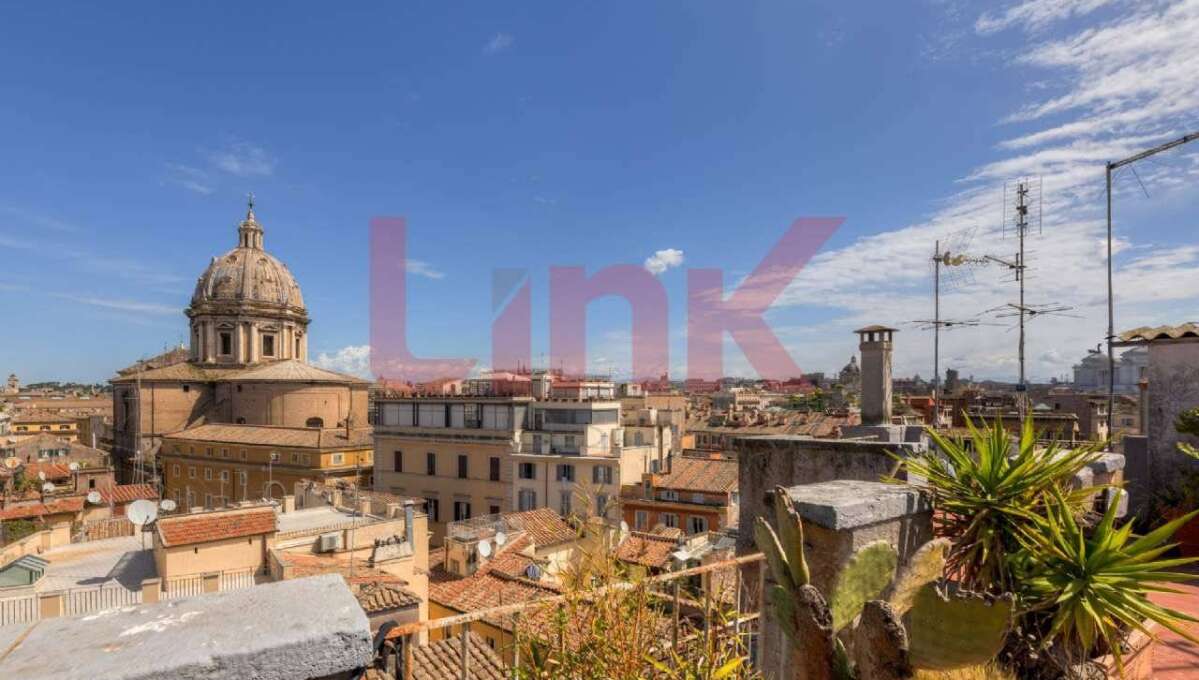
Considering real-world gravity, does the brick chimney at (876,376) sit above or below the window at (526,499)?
above

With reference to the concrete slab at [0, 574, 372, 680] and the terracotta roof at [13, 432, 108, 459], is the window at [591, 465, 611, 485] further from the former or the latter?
the terracotta roof at [13, 432, 108, 459]

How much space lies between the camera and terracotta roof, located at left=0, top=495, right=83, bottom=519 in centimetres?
2356

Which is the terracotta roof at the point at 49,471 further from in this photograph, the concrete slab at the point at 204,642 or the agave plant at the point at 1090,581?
the agave plant at the point at 1090,581

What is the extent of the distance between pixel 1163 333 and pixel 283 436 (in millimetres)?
37801

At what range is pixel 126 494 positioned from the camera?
2897cm

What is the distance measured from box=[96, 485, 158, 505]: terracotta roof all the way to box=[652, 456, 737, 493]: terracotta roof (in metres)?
24.5

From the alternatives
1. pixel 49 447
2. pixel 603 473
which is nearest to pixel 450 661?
pixel 603 473

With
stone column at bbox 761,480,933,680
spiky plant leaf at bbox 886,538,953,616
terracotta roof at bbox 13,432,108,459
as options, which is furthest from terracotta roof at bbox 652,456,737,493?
terracotta roof at bbox 13,432,108,459

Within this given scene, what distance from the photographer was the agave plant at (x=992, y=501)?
3027mm

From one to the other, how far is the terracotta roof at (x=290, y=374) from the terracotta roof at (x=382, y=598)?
123ft

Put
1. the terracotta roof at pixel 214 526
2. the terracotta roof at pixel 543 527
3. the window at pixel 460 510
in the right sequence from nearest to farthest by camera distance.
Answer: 1. the terracotta roof at pixel 214 526
2. the terracotta roof at pixel 543 527
3. the window at pixel 460 510

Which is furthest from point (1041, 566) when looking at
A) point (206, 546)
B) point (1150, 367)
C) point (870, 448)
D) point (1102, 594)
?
point (206, 546)

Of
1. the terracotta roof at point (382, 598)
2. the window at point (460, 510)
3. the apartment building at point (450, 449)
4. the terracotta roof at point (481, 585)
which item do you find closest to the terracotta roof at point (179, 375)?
the apartment building at point (450, 449)

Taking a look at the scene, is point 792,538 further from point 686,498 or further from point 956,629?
point 686,498
